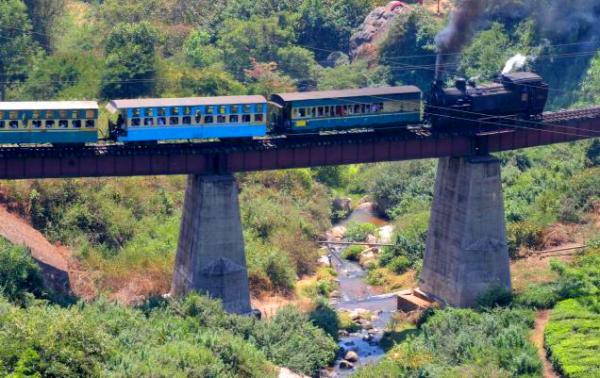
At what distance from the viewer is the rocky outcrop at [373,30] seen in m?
113

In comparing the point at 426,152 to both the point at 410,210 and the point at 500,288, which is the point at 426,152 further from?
the point at 410,210

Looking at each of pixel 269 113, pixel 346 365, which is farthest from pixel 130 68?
pixel 346 365

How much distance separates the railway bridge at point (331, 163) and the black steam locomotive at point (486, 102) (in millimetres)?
626

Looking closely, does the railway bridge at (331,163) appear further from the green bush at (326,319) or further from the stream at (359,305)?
the green bush at (326,319)

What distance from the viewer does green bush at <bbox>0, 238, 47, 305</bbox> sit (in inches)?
2247

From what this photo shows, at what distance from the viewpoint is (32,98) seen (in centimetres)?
9125

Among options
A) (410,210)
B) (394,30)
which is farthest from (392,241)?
(394,30)

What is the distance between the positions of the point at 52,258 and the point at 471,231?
2255 cm

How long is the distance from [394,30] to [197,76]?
24206mm

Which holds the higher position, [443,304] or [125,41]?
[125,41]

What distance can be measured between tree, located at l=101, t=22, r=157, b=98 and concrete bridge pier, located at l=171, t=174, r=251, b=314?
2961 cm

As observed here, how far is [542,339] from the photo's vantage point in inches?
2377

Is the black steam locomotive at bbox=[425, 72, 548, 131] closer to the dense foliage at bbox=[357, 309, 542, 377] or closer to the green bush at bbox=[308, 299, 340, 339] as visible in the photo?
the dense foliage at bbox=[357, 309, 542, 377]

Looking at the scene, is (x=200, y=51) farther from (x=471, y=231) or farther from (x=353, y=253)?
(x=471, y=231)
